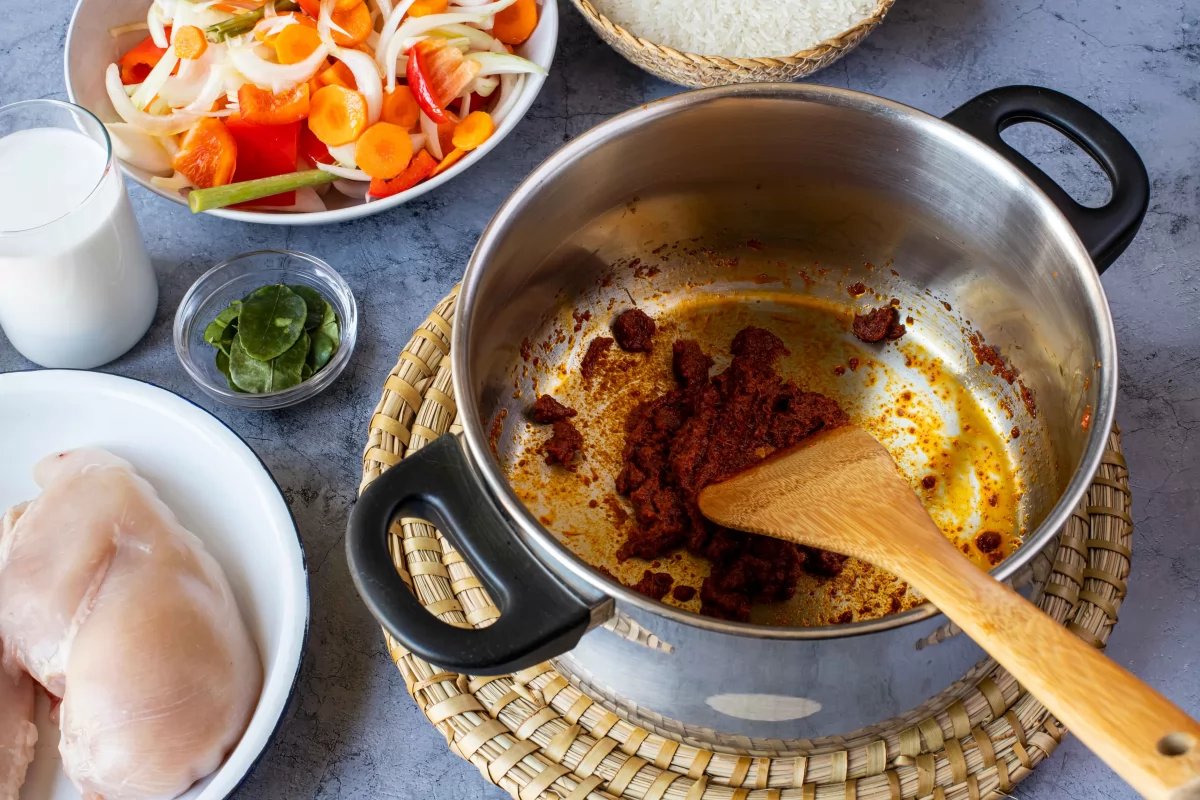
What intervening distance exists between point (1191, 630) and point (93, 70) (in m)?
1.39

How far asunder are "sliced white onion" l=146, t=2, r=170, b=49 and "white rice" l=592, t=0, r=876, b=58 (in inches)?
22.1

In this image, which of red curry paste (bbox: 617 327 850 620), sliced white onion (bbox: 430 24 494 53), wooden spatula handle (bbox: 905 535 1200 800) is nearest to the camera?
wooden spatula handle (bbox: 905 535 1200 800)

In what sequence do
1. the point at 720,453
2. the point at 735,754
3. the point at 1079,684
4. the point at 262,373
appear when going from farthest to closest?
1. the point at 262,373
2. the point at 720,453
3. the point at 735,754
4. the point at 1079,684

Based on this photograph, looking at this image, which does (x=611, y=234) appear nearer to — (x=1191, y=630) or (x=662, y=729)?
(x=662, y=729)

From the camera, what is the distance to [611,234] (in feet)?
3.68

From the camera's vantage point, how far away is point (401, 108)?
1261 mm

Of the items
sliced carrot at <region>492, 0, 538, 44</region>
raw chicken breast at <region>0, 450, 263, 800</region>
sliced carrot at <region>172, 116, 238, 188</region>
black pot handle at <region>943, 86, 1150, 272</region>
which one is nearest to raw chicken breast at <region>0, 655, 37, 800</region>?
raw chicken breast at <region>0, 450, 263, 800</region>

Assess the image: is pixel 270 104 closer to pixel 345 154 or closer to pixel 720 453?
pixel 345 154

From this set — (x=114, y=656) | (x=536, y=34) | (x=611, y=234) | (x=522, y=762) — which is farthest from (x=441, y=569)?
(x=536, y=34)

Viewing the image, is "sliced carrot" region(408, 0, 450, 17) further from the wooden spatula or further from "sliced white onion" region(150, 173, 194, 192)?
the wooden spatula

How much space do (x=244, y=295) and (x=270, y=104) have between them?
0.23 metres

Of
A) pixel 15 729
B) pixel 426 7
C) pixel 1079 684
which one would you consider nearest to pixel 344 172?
pixel 426 7

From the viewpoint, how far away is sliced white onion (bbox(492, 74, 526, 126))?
50.4 inches

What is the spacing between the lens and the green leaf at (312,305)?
3.97 feet
